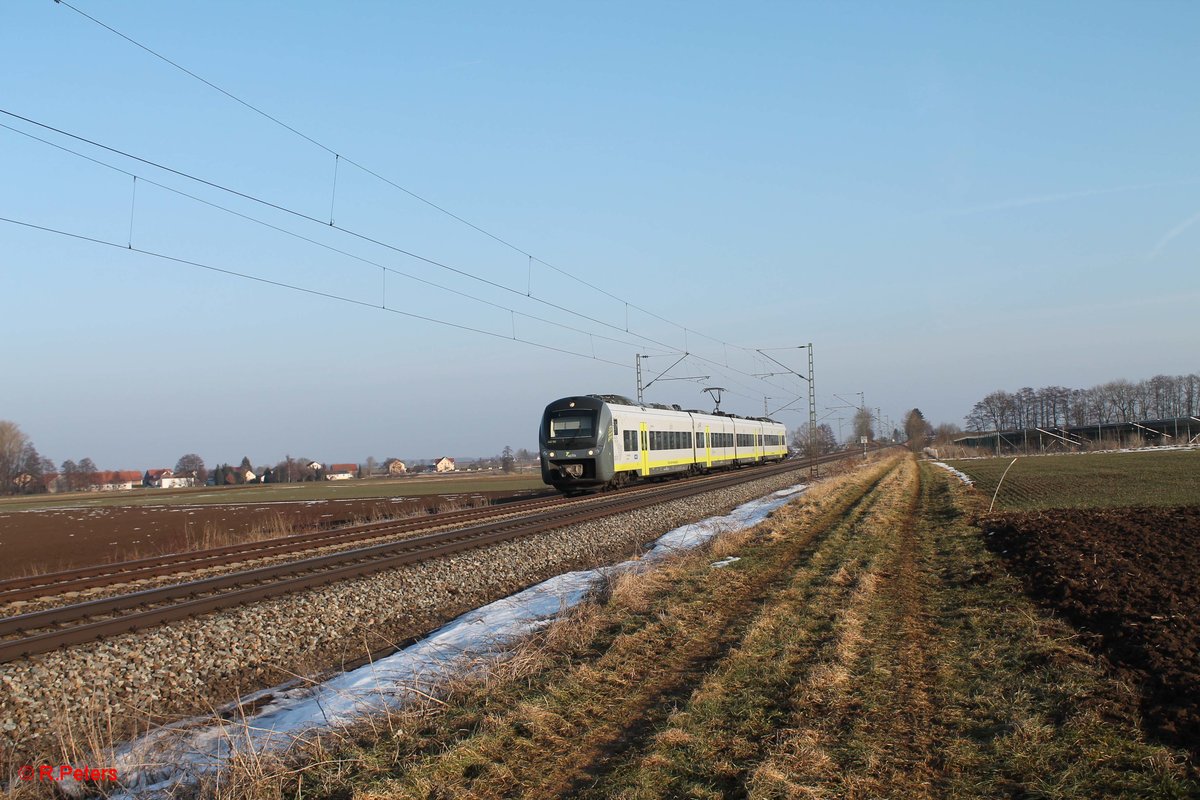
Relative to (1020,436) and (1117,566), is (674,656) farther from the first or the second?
(1020,436)

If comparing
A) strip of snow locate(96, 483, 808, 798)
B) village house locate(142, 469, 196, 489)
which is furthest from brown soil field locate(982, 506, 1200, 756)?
village house locate(142, 469, 196, 489)

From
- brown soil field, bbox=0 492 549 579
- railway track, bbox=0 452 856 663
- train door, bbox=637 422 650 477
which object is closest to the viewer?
railway track, bbox=0 452 856 663

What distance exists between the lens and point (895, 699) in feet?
19.6

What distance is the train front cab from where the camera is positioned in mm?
27844

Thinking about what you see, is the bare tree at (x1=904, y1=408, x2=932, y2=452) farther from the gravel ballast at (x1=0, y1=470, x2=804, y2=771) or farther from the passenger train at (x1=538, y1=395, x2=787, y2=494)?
the gravel ballast at (x1=0, y1=470, x2=804, y2=771)

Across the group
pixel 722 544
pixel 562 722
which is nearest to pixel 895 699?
pixel 562 722

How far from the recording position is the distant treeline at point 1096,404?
133m

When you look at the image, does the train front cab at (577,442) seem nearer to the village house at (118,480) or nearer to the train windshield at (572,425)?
the train windshield at (572,425)

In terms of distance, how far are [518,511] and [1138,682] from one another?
760 inches

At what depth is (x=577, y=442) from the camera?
27969 mm

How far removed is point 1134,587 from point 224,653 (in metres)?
10.2

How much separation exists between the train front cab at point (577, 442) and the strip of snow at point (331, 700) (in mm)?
15948

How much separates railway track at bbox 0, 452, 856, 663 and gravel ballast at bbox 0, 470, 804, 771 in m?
0.27

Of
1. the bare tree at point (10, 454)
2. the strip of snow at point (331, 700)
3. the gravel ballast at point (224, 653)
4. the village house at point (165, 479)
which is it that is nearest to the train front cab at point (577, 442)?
the gravel ballast at point (224, 653)
